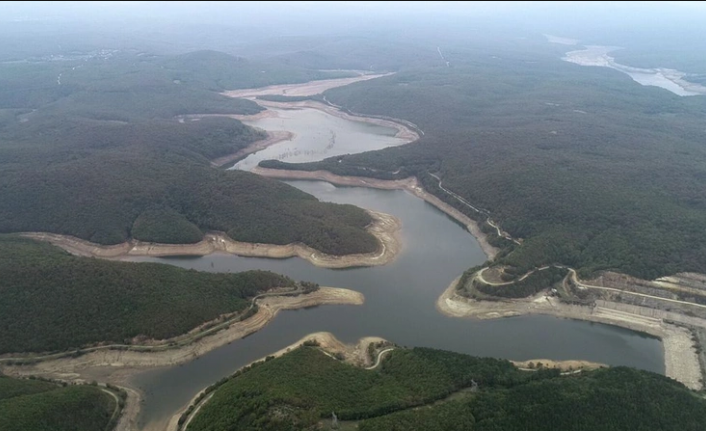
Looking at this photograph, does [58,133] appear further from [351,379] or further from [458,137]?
[351,379]

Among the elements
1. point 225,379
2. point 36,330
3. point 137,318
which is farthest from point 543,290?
point 36,330

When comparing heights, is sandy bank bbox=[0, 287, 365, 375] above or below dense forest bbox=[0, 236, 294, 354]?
Result: below

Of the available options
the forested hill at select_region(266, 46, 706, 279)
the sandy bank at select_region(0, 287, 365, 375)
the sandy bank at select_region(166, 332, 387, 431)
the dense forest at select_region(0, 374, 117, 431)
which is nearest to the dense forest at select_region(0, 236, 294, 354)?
the sandy bank at select_region(0, 287, 365, 375)

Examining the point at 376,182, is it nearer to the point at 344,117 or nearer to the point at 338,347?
the point at 338,347

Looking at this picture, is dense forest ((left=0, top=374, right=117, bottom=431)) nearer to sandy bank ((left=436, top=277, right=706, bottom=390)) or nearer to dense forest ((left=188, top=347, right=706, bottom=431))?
dense forest ((left=188, top=347, right=706, bottom=431))

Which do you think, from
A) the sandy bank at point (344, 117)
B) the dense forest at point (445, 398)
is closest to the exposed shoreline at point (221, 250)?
the dense forest at point (445, 398)
